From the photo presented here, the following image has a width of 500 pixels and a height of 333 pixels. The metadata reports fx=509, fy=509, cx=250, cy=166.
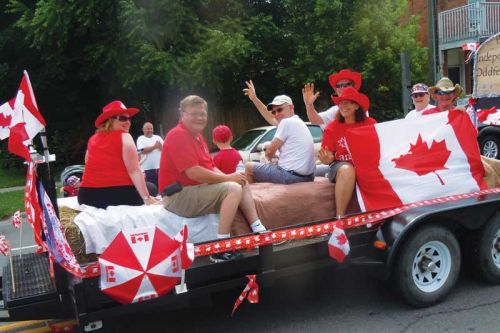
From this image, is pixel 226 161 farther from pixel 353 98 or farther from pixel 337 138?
pixel 353 98

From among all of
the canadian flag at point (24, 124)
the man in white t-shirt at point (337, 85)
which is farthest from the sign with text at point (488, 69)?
the canadian flag at point (24, 124)

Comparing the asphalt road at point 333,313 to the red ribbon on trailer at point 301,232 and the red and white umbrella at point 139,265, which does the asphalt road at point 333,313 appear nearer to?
the red ribbon on trailer at point 301,232

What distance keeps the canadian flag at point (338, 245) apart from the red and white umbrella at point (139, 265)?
1.22 m

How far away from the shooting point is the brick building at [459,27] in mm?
20609

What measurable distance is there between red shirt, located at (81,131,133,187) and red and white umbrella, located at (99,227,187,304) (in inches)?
39.9

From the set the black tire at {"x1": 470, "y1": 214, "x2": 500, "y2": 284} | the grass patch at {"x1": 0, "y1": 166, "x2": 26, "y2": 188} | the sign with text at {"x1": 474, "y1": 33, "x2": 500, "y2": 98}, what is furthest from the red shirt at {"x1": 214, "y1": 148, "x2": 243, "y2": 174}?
the grass patch at {"x1": 0, "y1": 166, "x2": 26, "y2": 188}

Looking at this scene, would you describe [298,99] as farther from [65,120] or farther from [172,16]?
[65,120]

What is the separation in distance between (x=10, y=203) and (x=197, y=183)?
9030 mm

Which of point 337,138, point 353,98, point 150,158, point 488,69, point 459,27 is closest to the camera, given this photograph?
point 353,98

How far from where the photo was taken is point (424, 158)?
4.57 m

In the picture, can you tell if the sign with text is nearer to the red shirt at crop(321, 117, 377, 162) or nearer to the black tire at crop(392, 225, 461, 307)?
the red shirt at crop(321, 117, 377, 162)

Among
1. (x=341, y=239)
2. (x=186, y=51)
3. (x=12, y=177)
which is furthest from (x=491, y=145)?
(x=12, y=177)

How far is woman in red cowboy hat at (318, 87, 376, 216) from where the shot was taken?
4.41m

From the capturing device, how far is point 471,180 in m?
4.71
